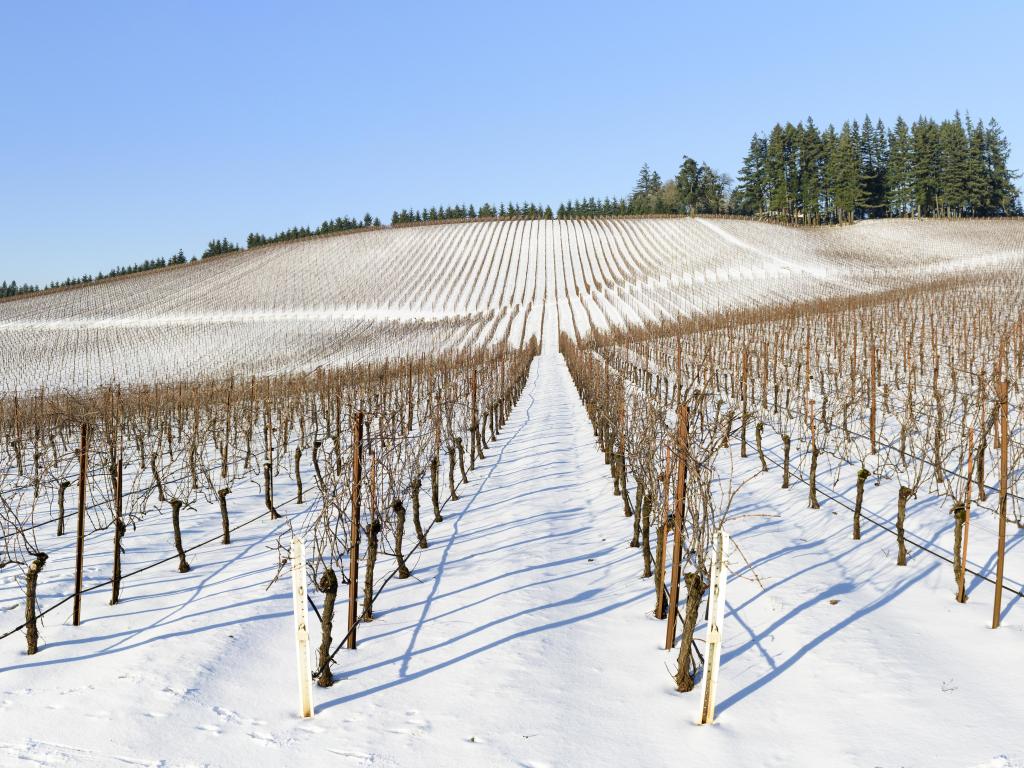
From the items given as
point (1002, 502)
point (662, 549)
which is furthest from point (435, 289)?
point (1002, 502)

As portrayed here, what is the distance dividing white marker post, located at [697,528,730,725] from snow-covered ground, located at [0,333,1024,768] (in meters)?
0.13

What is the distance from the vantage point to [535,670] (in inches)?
184

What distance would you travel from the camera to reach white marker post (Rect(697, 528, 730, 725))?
3701mm

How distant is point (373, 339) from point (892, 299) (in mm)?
25408

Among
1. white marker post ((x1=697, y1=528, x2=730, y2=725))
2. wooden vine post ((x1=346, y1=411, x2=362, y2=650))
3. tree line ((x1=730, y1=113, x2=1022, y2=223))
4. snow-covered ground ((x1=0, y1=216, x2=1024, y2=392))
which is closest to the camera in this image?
→ white marker post ((x1=697, y1=528, x2=730, y2=725))

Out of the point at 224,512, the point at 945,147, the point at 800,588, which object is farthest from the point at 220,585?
the point at 945,147

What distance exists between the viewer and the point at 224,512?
7.71m

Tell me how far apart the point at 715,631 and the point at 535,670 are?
1.51 meters

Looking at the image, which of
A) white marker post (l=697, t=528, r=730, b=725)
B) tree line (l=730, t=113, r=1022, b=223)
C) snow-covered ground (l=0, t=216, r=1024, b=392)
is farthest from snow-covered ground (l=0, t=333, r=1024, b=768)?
tree line (l=730, t=113, r=1022, b=223)

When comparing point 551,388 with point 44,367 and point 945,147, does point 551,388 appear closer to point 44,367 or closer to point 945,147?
point 44,367

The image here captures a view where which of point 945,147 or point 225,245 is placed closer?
point 945,147

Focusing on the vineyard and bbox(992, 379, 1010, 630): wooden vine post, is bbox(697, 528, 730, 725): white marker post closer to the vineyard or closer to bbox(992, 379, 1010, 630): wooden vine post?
the vineyard

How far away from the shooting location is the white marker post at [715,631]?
3.70m

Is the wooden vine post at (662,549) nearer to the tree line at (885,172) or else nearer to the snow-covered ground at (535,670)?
the snow-covered ground at (535,670)
